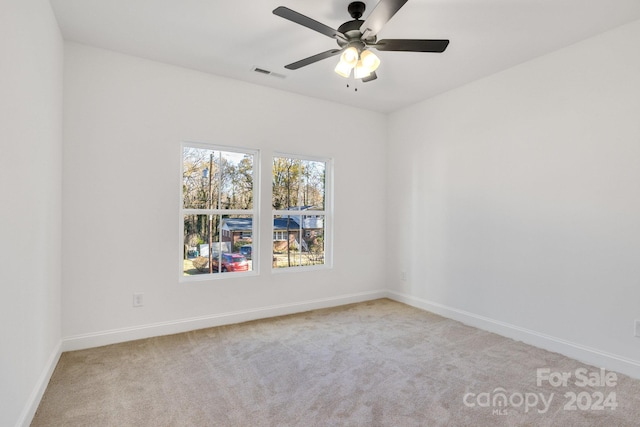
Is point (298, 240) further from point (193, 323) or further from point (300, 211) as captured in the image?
point (193, 323)

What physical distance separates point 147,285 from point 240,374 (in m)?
1.44

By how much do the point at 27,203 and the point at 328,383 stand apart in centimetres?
228

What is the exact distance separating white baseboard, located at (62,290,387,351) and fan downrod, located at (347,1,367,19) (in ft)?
10.3

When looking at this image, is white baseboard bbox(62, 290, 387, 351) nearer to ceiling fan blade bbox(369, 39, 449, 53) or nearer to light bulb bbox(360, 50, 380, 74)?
light bulb bbox(360, 50, 380, 74)

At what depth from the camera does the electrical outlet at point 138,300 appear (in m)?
3.20

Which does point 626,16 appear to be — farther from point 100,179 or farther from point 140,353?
point 140,353

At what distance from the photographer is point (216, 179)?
3738 mm

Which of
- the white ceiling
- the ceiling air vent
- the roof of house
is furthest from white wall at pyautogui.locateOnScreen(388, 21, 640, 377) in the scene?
the ceiling air vent

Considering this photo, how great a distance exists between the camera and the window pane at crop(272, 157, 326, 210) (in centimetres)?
415

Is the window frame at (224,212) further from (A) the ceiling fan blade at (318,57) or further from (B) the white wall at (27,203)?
(A) the ceiling fan blade at (318,57)

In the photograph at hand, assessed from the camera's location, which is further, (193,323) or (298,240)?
(298,240)

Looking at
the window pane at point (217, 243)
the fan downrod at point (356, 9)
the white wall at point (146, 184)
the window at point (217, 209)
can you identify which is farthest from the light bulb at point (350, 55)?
the window pane at point (217, 243)

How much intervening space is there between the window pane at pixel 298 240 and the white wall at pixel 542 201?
134 centimetres

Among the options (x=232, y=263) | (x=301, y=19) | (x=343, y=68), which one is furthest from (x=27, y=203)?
(x=343, y=68)
